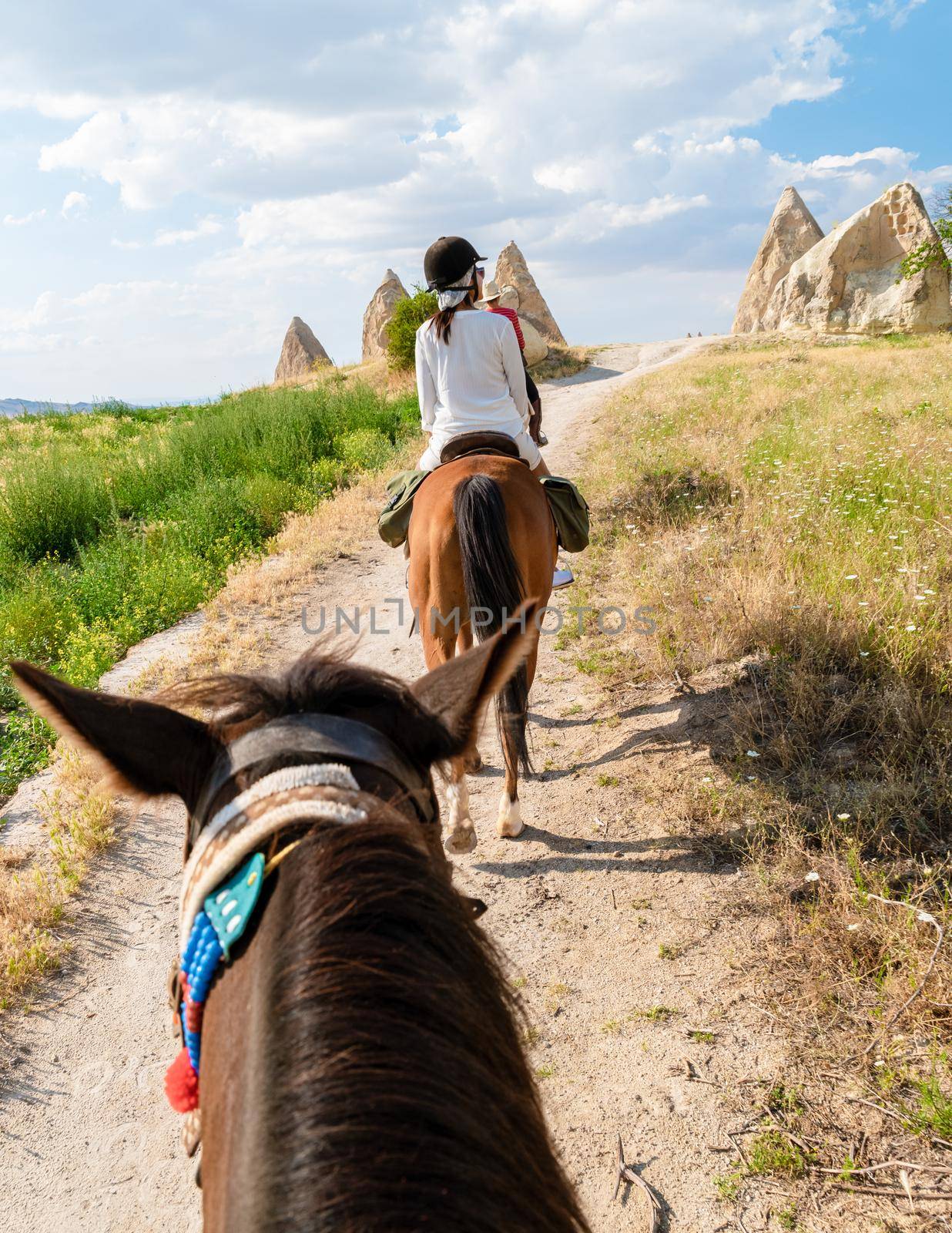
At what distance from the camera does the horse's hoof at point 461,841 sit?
3.92 metres

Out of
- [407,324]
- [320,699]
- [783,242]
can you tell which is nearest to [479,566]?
[320,699]

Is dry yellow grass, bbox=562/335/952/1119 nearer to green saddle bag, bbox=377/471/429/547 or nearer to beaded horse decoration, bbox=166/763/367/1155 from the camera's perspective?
green saddle bag, bbox=377/471/429/547

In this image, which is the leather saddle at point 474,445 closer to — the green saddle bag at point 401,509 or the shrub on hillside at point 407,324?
the green saddle bag at point 401,509

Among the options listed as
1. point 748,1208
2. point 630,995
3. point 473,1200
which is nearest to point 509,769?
point 630,995

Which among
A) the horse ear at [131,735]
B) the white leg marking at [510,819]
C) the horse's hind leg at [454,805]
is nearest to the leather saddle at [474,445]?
the horse's hind leg at [454,805]

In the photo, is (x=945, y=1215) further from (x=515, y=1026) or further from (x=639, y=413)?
(x=639, y=413)

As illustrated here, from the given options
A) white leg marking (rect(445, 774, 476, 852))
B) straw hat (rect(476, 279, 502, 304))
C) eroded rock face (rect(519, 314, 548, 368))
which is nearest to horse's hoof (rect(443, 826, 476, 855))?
white leg marking (rect(445, 774, 476, 852))

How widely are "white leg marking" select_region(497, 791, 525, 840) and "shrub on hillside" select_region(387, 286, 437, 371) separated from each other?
20.2 m

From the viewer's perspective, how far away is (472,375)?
4461 mm

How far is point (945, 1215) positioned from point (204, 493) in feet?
35.2

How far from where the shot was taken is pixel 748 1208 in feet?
7.36

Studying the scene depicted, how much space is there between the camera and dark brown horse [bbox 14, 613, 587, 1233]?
0.79 m

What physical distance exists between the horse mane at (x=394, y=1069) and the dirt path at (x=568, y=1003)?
112cm

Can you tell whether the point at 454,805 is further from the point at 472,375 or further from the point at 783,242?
the point at 783,242
